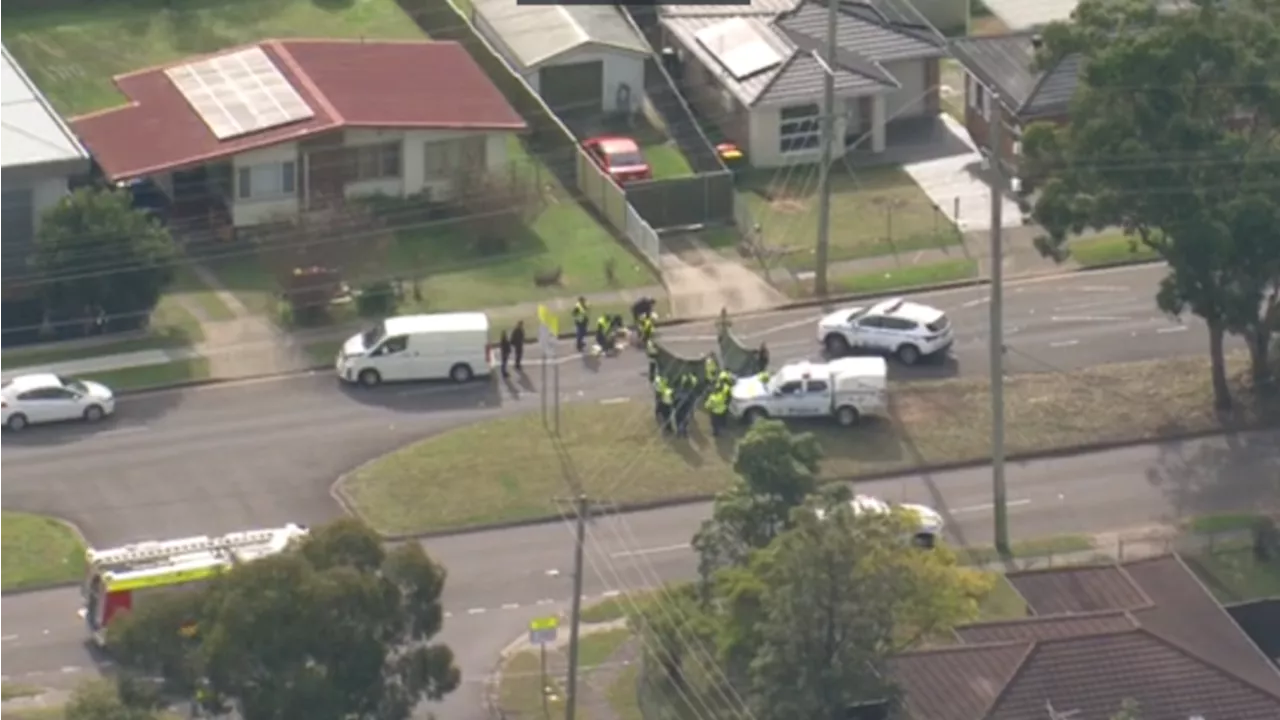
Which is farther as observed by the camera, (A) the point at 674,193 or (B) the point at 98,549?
(A) the point at 674,193

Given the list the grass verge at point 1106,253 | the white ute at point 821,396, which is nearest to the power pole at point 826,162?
the grass verge at point 1106,253

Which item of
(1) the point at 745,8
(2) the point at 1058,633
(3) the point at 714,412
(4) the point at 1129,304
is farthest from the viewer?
(1) the point at 745,8

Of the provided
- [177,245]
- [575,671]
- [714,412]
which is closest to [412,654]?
[575,671]

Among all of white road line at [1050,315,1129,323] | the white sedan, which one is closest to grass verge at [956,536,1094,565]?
white road line at [1050,315,1129,323]

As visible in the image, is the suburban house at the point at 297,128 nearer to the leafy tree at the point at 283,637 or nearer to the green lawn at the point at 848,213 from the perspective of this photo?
the green lawn at the point at 848,213

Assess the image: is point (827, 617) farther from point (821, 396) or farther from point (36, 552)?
point (36, 552)

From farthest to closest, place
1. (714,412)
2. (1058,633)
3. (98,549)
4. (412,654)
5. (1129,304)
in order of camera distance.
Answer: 1. (1129,304)
2. (714,412)
3. (98,549)
4. (1058,633)
5. (412,654)

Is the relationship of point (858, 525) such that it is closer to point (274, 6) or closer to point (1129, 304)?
point (1129, 304)

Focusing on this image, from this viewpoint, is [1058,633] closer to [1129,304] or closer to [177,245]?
[1129,304]
